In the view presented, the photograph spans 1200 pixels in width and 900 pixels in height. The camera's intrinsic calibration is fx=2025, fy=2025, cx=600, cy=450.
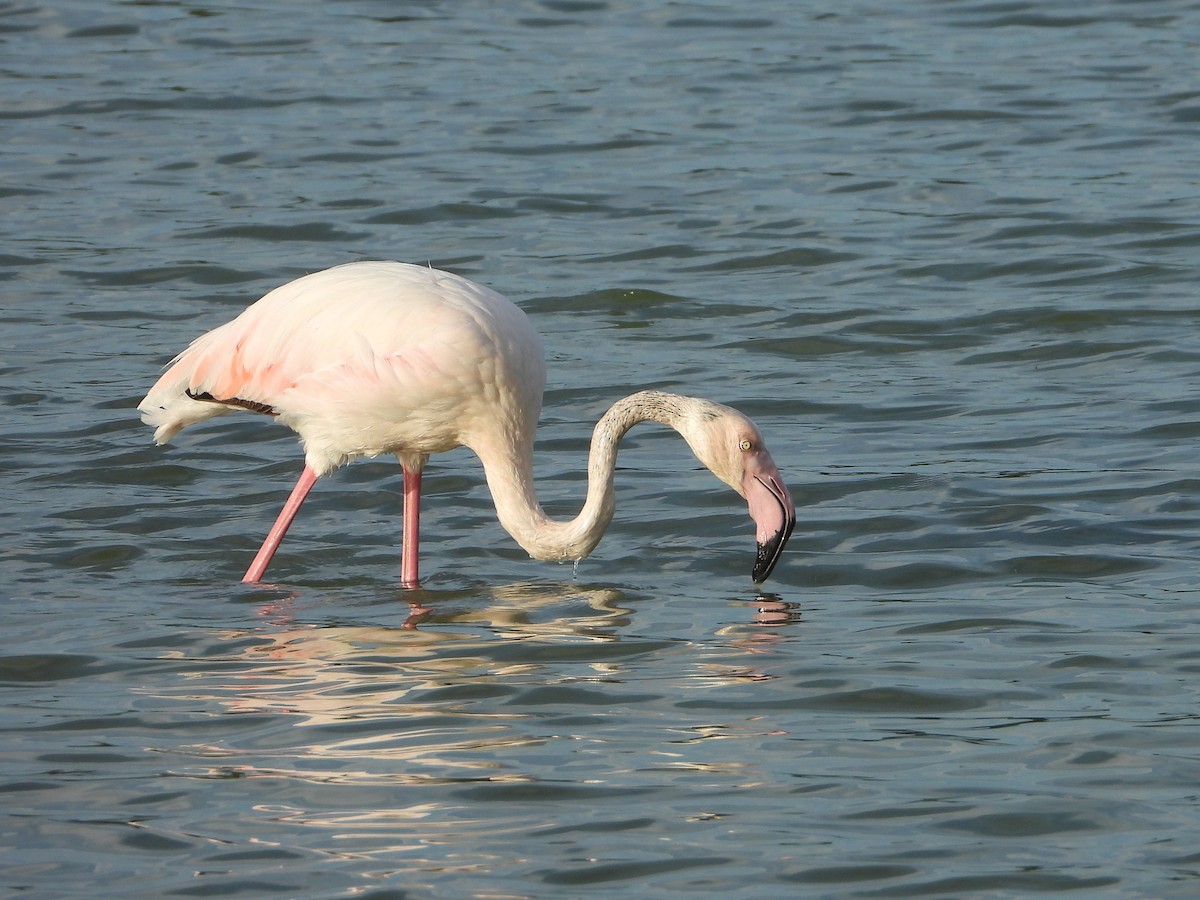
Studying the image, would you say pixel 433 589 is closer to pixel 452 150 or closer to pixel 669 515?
pixel 669 515

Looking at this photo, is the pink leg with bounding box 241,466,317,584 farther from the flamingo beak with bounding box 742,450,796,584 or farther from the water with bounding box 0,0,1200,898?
the flamingo beak with bounding box 742,450,796,584

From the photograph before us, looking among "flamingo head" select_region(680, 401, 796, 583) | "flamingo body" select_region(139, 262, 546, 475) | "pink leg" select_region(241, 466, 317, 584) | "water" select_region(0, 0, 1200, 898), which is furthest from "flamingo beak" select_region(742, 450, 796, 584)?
"pink leg" select_region(241, 466, 317, 584)

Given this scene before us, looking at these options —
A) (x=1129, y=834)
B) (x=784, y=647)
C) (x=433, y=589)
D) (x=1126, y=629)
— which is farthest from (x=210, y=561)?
(x=1129, y=834)

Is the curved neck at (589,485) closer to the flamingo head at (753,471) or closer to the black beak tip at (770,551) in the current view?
the flamingo head at (753,471)

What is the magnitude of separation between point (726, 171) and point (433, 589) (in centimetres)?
716

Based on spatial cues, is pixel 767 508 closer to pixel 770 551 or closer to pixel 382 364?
pixel 770 551

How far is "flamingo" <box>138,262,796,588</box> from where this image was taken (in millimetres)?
7266

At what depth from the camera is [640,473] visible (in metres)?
9.11

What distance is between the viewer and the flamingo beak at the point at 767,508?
713 centimetres

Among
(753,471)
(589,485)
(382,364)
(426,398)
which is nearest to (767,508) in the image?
(753,471)

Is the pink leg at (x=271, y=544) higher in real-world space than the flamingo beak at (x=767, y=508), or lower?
lower

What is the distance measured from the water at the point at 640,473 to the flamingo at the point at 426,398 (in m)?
0.32

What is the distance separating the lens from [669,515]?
27.6ft

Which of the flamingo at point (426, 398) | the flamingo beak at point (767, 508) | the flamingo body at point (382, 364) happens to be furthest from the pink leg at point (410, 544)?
the flamingo beak at point (767, 508)
